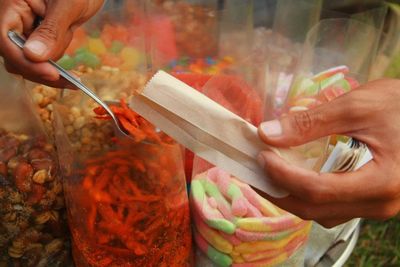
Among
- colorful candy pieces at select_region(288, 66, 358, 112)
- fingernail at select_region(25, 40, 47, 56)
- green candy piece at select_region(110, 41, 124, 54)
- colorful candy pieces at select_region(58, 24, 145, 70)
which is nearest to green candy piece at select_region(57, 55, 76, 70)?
colorful candy pieces at select_region(58, 24, 145, 70)

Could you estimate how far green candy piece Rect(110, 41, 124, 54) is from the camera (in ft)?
3.48

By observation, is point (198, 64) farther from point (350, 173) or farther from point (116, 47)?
point (350, 173)

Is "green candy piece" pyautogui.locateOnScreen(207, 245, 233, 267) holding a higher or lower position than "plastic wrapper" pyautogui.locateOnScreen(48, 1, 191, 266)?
lower

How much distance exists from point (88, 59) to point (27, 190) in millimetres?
371

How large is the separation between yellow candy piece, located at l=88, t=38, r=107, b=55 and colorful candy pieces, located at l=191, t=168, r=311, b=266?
0.44 metres

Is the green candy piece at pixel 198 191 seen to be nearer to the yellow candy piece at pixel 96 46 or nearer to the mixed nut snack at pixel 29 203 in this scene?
the mixed nut snack at pixel 29 203

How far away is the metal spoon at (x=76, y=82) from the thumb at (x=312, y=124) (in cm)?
21

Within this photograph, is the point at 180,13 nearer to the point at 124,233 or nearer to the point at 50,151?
the point at 50,151

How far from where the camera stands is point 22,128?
75 cm

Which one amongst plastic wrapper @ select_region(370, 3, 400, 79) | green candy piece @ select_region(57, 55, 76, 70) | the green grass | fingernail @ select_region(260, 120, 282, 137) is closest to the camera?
fingernail @ select_region(260, 120, 282, 137)

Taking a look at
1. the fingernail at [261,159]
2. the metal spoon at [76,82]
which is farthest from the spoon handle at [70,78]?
the fingernail at [261,159]

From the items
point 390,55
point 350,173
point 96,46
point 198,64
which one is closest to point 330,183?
point 350,173

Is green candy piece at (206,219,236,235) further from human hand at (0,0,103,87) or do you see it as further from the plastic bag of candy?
human hand at (0,0,103,87)

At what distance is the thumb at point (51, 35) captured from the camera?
2.16ft
